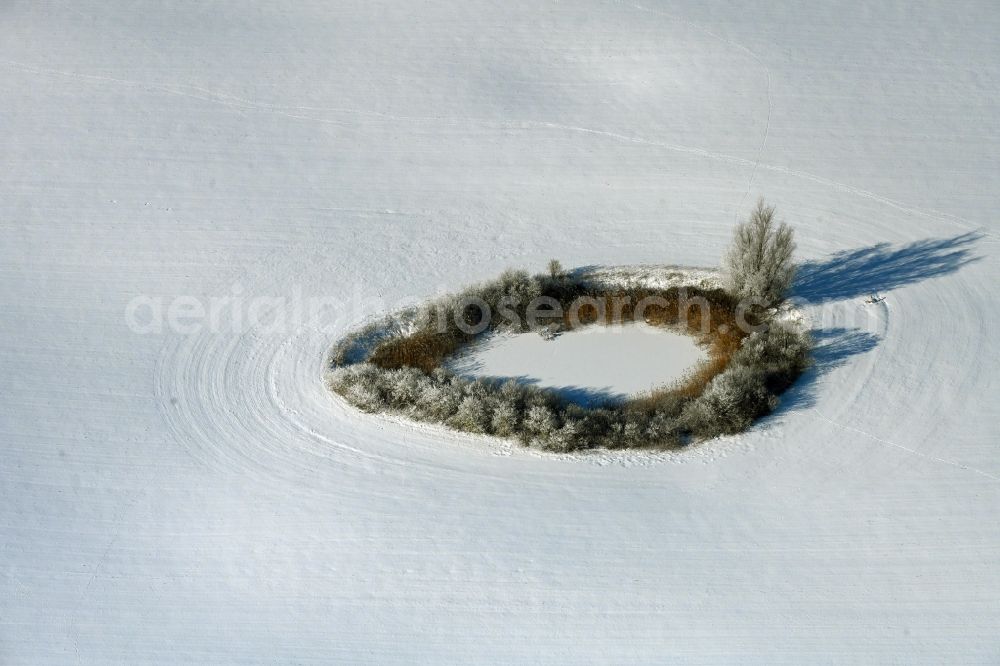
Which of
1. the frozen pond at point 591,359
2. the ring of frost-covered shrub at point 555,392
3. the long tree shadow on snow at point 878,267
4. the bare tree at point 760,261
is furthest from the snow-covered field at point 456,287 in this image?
the frozen pond at point 591,359

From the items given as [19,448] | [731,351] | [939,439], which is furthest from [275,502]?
[939,439]

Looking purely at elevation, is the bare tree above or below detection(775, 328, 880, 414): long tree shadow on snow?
above

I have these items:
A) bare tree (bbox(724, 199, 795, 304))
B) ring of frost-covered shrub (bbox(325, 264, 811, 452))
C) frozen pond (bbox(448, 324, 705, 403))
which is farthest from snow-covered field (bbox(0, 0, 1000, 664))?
frozen pond (bbox(448, 324, 705, 403))

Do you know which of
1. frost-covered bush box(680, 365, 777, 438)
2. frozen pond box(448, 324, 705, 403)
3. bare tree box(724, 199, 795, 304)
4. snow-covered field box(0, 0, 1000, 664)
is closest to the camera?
snow-covered field box(0, 0, 1000, 664)

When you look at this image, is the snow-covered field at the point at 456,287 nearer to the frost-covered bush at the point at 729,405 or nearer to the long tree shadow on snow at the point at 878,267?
the long tree shadow on snow at the point at 878,267

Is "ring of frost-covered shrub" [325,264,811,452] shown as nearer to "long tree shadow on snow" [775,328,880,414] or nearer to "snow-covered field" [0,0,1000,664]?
"long tree shadow on snow" [775,328,880,414]

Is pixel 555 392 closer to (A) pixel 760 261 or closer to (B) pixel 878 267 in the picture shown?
(A) pixel 760 261
